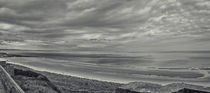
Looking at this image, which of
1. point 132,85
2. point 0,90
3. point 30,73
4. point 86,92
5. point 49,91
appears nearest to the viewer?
point 0,90

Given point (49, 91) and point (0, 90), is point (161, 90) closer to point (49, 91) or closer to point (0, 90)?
point (49, 91)

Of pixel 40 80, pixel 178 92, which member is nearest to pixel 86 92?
pixel 40 80

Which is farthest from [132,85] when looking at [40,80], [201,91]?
[40,80]

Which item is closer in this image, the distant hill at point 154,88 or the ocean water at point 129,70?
the distant hill at point 154,88

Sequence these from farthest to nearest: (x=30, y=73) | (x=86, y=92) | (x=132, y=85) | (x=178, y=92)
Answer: (x=30, y=73), (x=86, y=92), (x=132, y=85), (x=178, y=92)

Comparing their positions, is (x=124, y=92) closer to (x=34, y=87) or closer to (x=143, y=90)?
(x=143, y=90)

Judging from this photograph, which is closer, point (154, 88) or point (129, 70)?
point (154, 88)

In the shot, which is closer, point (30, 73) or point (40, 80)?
point (40, 80)

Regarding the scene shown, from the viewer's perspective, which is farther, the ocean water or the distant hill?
the ocean water

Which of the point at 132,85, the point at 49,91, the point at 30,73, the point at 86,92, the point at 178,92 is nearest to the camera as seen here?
the point at 178,92
